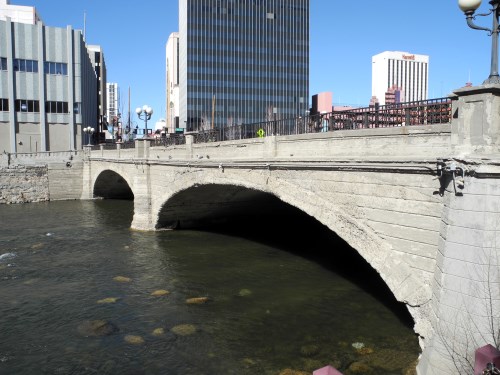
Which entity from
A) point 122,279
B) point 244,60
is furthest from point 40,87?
point 244,60

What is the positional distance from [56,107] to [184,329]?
5005cm

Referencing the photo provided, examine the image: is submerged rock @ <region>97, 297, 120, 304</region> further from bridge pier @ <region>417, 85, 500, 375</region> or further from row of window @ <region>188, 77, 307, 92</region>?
row of window @ <region>188, 77, 307, 92</region>

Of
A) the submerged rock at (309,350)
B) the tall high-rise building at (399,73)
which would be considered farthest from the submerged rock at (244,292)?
the tall high-rise building at (399,73)

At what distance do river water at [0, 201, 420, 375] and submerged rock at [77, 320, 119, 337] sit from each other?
0.08 ft

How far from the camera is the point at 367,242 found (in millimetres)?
10594

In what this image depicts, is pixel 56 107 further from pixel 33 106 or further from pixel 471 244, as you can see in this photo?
pixel 471 244

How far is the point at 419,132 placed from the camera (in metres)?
9.24

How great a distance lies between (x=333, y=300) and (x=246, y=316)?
110 inches

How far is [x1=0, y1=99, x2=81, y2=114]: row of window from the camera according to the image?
51.9 metres

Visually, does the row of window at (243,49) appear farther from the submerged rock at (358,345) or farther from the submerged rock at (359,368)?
the submerged rock at (359,368)

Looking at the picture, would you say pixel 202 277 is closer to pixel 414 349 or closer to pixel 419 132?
pixel 414 349

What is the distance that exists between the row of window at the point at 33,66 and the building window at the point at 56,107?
366cm

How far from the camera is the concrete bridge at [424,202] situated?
763 cm

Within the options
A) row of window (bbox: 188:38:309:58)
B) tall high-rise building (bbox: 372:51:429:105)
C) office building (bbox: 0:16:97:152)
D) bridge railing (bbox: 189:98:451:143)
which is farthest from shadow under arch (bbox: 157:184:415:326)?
tall high-rise building (bbox: 372:51:429:105)
